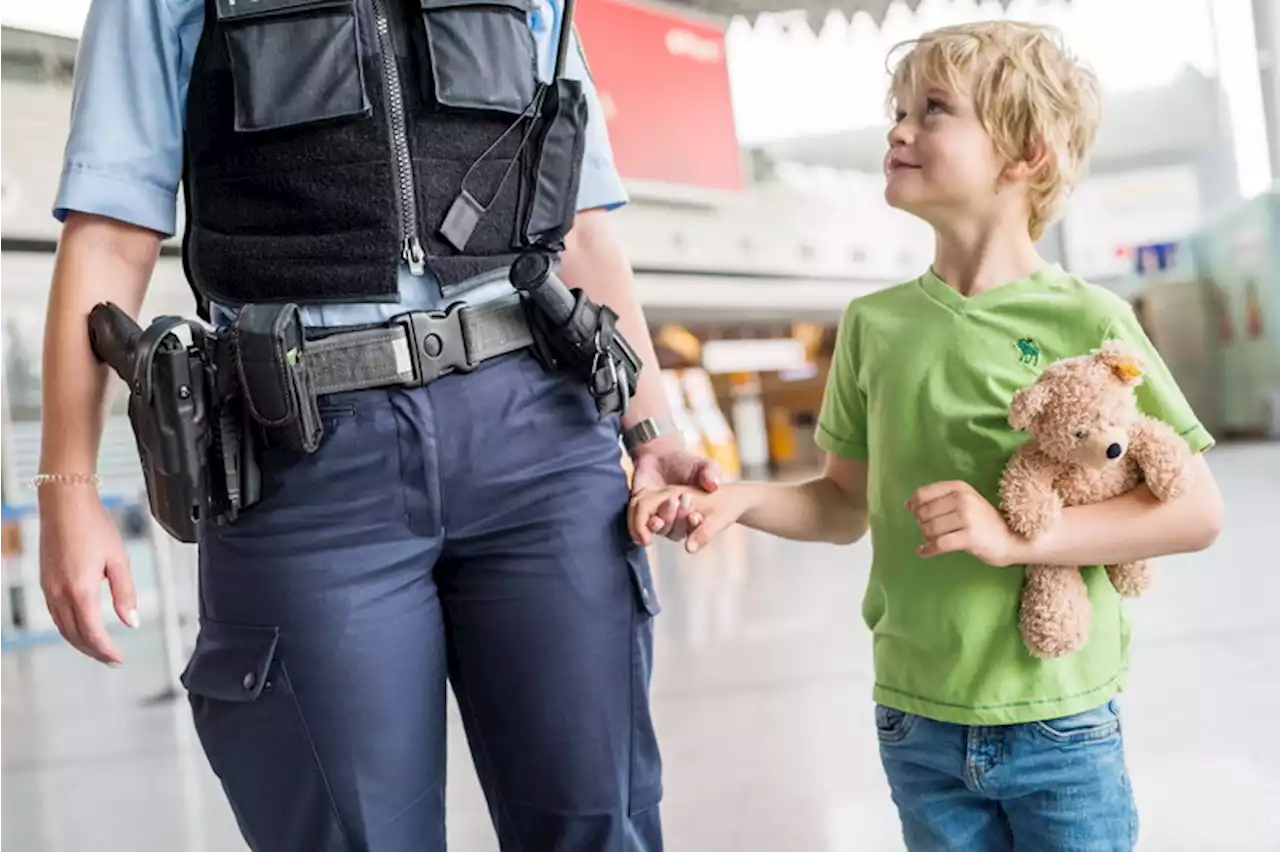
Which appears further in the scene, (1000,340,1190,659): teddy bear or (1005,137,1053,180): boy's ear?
(1005,137,1053,180): boy's ear

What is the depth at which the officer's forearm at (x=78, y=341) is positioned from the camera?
90cm

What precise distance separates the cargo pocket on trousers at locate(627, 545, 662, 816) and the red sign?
641 cm

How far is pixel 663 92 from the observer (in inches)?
299

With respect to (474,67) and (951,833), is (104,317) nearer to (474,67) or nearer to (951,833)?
(474,67)

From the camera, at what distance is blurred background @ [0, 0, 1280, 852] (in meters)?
2.29

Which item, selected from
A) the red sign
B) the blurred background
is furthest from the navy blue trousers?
the red sign

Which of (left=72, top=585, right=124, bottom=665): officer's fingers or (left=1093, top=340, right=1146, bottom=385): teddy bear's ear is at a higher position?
(left=1093, top=340, right=1146, bottom=385): teddy bear's ear

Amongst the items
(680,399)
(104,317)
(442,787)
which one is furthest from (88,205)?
(680,399)

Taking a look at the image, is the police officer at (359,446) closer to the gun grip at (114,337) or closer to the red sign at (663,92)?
the gun grip at (114,337)

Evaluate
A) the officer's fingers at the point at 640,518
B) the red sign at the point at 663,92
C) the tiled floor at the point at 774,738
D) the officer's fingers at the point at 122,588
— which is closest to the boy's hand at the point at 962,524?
the officer's fingers at the point at 640,518

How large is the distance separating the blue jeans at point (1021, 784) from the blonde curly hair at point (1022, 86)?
1.72 ft

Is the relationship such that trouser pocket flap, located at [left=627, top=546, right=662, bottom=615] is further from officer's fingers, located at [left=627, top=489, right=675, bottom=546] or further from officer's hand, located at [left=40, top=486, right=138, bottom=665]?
officer's hand, located at [left=40, top=486, right=138, bottom=665]

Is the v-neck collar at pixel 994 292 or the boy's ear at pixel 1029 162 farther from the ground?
the boy's ear at pixel 1029 162

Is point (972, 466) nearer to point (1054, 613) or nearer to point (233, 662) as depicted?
point (1054, 613)
